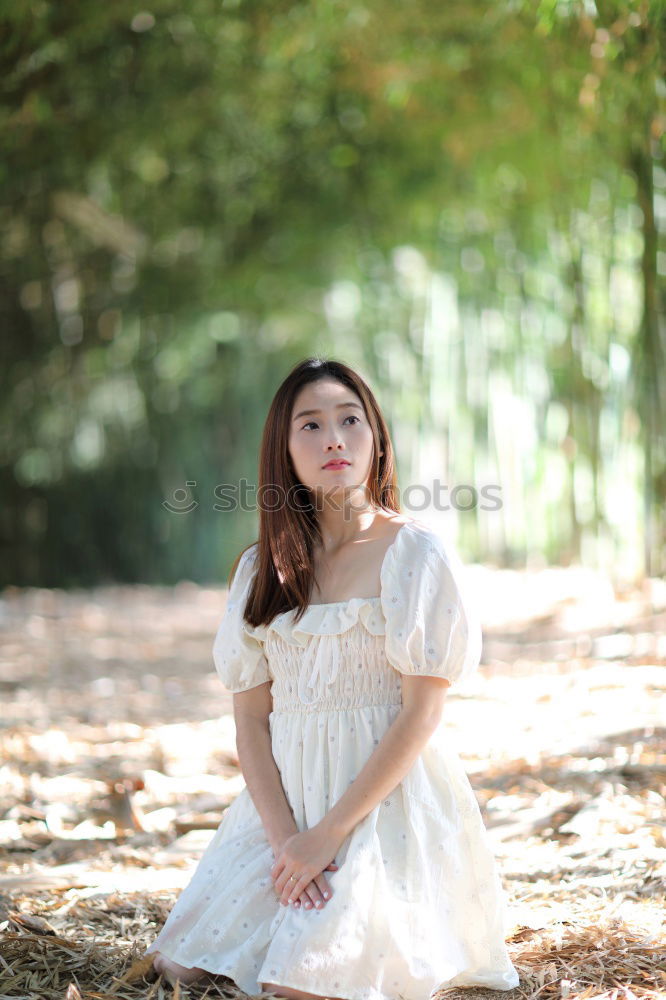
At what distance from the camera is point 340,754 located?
150cm

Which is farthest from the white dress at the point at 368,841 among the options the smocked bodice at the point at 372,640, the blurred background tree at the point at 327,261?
the blurred background tree at the point at 327,261

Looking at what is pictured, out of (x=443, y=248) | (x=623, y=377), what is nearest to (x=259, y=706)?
Result: (x=623, y=377)

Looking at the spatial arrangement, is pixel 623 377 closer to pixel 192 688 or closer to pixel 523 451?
pixel 523 451

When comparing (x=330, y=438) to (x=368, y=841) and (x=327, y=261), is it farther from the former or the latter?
(x=327, y=261)

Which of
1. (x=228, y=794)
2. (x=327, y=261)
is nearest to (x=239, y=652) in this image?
(x=228, y=794)

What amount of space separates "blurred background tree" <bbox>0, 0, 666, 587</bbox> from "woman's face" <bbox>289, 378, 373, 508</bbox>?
1.55 metres

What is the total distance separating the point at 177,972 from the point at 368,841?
0.34 m

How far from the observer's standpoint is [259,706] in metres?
1.64

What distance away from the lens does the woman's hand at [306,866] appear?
4.66ft

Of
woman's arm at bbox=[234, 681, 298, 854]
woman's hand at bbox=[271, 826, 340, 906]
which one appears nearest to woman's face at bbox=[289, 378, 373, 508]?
woman's arm at bbox=[234, 681, 298, 854]

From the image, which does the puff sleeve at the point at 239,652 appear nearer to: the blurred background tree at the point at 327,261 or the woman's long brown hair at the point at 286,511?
the woman's long brown hair at the point at 286,511

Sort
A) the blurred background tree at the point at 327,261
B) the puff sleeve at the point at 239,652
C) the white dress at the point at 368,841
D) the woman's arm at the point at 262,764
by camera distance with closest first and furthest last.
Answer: the white dress at the point at 368,841
the woman's arm at the point at 262,764
the puff sleeve at the point at 239,652
the blurred background tree at the point at 327,261

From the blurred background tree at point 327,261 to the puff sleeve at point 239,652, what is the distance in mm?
1830

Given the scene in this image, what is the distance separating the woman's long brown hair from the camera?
159cm
